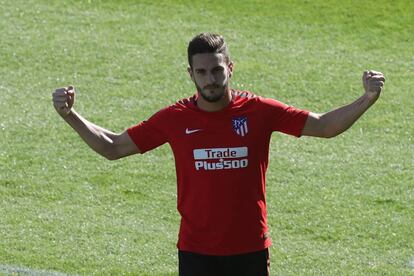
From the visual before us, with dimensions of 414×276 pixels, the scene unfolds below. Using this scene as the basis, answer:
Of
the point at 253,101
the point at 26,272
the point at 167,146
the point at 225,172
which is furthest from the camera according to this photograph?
the point at 167,146

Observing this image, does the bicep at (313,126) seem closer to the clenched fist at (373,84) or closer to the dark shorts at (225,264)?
the clenched fist at (373,84)

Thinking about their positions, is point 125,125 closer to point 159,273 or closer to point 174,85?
point 174,85

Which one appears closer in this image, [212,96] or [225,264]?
[212,96]

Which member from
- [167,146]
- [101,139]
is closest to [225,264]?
[101,139]

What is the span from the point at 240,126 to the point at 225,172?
0.85 feet

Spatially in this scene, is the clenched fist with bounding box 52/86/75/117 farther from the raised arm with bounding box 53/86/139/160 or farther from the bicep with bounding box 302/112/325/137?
the bicep with bounding box 302/112/325/137

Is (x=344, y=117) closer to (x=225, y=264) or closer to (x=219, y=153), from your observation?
(x=219, y=153)

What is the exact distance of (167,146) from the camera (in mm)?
11742

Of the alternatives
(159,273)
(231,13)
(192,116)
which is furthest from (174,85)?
(192,116)

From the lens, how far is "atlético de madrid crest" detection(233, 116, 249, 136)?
6.70 metres

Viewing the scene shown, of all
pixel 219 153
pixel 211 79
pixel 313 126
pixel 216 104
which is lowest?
pixel 219 153

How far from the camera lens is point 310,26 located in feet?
47.5

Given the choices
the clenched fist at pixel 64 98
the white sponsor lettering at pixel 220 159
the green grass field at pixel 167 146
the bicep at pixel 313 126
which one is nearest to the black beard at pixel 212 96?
the white sponsor lettering at pixel 220 159

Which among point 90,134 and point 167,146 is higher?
point 167,146
